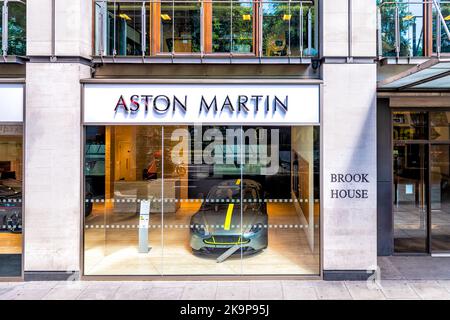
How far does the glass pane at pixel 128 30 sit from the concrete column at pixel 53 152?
86 centimetres

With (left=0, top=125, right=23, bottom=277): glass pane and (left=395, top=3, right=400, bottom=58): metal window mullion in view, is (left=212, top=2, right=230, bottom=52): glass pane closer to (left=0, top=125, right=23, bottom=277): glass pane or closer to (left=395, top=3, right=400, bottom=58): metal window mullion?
(left=395, top=3, right=400, bottom=58): metal window mullion

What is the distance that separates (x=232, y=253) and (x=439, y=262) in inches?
182

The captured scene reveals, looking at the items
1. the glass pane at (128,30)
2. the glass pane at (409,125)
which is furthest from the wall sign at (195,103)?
the glass pane at (409,125)

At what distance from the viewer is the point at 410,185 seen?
9148 mm

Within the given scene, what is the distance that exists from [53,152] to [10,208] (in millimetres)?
1608

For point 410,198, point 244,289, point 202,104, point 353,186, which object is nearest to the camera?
point 244,289

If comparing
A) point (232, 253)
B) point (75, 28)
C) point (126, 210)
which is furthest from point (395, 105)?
point (75, 28)

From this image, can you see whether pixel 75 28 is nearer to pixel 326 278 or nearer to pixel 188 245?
pixel 188 245

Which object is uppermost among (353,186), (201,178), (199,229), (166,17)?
(166,17)

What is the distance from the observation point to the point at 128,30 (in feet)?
26.1

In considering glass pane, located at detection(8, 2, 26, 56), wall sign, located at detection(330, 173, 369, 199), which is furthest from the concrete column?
wall sign, located at detection(330, 173, 369, 199)

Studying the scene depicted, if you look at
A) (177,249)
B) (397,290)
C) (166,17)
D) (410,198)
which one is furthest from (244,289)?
(166,17)

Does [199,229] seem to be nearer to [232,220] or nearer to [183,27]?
[232,220]

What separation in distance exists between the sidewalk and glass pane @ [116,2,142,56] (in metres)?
4.62
